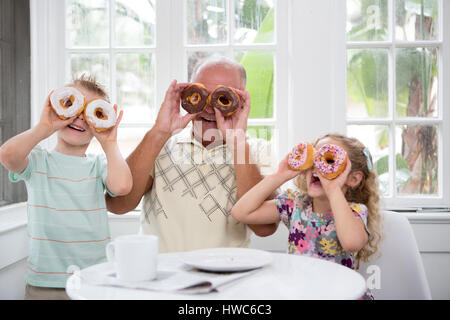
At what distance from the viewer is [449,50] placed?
215cm

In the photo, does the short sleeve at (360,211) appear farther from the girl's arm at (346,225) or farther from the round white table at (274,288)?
the round white table at (274,288)

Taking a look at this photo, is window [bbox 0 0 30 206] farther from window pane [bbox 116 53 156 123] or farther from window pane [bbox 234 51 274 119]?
window pane [bbox 234 51 274 119]

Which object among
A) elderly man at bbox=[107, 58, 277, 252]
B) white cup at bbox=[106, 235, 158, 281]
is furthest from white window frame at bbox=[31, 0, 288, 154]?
white cup at bbox=[106, 235, 158, 281]

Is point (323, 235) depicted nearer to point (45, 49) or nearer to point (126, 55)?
point (126, 55)

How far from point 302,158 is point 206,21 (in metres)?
1.20

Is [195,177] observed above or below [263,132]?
below

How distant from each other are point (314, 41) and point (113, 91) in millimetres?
Answer: 1115

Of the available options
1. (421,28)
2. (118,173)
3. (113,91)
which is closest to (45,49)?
(113,91)

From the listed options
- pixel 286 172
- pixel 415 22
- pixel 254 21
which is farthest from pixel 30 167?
pixel 415 22

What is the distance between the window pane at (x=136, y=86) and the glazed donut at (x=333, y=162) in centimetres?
119

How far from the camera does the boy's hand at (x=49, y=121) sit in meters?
1.36

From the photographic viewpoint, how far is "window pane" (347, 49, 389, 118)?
2205 mm

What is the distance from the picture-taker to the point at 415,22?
2189mm

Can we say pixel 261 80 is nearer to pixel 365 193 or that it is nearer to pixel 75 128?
pixel 365 193
